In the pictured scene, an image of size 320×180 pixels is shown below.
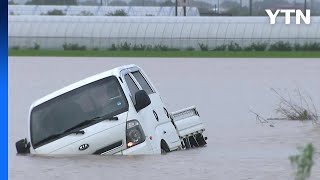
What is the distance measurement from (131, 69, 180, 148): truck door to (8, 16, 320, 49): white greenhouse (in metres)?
55.6

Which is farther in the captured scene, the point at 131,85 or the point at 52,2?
the point at 52,2

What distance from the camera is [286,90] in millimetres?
30781

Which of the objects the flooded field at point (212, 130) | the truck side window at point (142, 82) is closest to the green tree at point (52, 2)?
the flooded field at point (212, 130)

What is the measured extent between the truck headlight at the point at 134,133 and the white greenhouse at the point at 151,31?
5739 cm

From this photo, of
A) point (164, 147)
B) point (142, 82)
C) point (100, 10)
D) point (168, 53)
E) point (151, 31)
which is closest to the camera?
point (164, 147)

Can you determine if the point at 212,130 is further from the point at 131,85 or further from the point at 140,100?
the point at 140,100

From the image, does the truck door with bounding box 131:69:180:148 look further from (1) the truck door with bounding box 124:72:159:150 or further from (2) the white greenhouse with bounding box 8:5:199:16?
(2) the white greenhouse with bounding box 8:5:199:16

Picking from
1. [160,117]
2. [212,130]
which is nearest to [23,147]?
[160,117]

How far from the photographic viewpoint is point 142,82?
12.8 meters

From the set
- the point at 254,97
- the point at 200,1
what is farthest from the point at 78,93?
the point at 200,1

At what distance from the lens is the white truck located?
435 inches

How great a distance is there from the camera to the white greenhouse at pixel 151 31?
6856cm

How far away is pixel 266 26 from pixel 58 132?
59077mm

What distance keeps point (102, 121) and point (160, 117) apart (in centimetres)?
88
